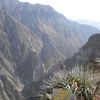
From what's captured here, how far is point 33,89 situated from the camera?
16575cm

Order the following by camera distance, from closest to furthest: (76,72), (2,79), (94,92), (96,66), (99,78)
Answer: (94,92) < (76,72) < (99,78) < (96,66) < (2,79)

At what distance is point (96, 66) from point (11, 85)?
533ft

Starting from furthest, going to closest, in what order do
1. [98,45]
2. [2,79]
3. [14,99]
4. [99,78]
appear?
[2,79] < [14,99] < [98,45] < [99,78]

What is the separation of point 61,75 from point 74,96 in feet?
5.62

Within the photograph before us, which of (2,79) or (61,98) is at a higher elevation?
(61,98)

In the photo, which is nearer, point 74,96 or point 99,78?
point 74,96

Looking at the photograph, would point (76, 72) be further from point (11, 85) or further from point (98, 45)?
point (11, 85)

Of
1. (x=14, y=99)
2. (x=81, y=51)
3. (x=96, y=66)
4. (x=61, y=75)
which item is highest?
(x=61, y=75)

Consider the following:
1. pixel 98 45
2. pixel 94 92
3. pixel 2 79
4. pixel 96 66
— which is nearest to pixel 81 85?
pixel 94 92

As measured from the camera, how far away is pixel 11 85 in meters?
174

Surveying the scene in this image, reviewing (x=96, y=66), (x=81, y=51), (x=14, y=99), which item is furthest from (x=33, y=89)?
(x=96, y=66)

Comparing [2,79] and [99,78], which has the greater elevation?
[99,78]

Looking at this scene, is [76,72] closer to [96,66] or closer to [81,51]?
[96,66]

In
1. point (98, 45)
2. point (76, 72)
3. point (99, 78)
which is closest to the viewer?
point (76, 72)
